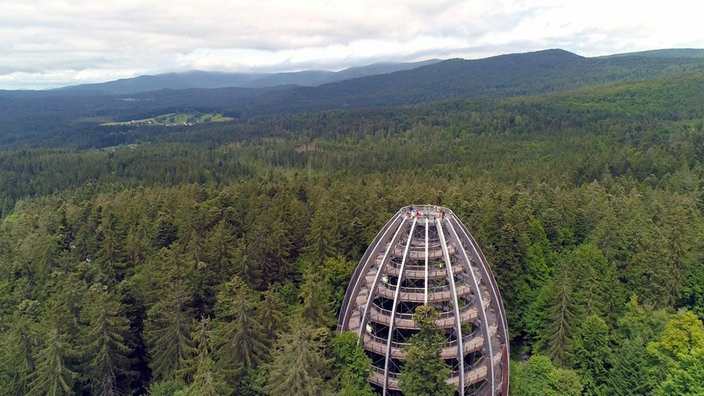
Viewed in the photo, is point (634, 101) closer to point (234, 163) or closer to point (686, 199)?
point (686, 199)

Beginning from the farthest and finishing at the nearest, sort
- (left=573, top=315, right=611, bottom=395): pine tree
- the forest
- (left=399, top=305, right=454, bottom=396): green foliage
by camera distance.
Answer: (left=573, top=315, right=611, bottom=395): pine tree → the forest → (left=399, top=305, right=454, bottom=396): green foliage

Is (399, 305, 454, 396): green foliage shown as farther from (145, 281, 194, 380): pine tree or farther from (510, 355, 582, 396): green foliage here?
(145, 281, 194, 380): pine tree

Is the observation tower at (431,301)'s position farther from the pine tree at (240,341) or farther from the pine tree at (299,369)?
the pine tree at (240,341)

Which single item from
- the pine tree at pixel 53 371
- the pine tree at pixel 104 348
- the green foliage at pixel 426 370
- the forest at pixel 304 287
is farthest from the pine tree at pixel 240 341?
the green foliage at pixel 426 370

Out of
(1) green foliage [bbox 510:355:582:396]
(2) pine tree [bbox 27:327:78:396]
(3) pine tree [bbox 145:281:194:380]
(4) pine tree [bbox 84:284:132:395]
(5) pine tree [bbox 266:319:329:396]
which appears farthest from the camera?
(3) pine tree [bbox 145:281:194:380]

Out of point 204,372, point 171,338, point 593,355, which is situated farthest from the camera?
point 593,355

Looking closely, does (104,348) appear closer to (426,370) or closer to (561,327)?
(426,370)

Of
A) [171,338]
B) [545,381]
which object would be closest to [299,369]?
[171,338]

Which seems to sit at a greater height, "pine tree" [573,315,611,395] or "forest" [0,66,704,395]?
"forest" [0,66,704,395]

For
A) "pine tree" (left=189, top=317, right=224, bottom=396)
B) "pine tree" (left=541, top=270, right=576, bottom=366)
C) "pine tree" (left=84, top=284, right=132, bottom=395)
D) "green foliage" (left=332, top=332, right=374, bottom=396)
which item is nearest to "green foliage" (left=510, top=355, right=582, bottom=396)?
"pine tree" (left=541, top=270, right=576, bottom=366)
